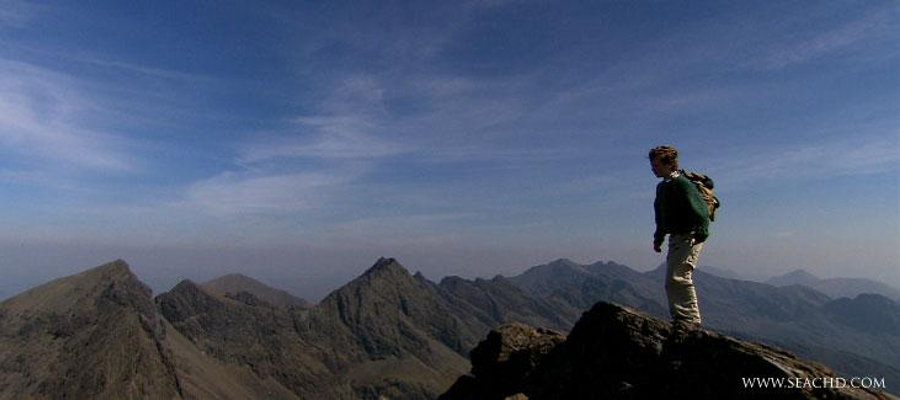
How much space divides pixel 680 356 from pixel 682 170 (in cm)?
460

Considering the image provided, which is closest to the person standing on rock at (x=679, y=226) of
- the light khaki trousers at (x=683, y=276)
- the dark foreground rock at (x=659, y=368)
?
the light khaki trousers at (x=683, y=276)

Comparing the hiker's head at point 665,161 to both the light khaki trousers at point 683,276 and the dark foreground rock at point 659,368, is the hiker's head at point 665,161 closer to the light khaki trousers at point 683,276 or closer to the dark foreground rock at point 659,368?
the light khaki trousers at point 683,276

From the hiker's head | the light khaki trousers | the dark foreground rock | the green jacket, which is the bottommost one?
the dark foreground rock

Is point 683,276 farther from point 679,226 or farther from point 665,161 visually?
point 665,161

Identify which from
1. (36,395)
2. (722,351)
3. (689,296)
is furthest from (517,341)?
(36,395)

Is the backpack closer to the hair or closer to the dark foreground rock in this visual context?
the hair

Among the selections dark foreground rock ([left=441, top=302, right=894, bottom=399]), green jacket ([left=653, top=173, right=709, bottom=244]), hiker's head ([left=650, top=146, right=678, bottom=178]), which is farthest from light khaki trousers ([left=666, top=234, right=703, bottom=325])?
hiker's head ([left=650, top=146, right=678, bottom=178])

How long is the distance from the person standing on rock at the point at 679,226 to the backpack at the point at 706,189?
41 centimetres

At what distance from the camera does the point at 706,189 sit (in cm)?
1266

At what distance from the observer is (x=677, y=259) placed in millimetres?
12227

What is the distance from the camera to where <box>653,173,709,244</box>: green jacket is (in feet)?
38.7

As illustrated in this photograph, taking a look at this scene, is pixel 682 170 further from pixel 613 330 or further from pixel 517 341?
pixel 517 341

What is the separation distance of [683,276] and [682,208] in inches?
66.5

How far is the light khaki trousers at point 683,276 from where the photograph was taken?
12055mm
